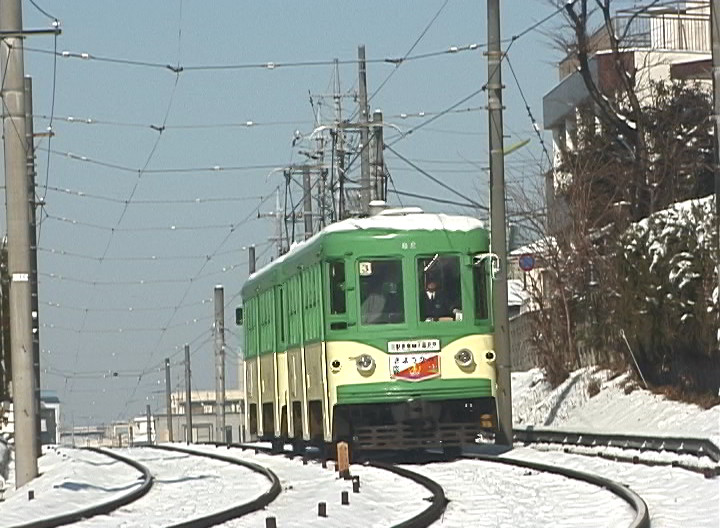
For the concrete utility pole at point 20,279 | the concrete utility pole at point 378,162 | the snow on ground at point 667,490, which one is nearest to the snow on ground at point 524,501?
the snow on ground at point 667,490

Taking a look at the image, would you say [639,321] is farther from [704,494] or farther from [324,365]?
[704,494]

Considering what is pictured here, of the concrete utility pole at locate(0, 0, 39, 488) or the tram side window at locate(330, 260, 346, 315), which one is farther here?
the tram side window at locate(330, 260, 346, 315)

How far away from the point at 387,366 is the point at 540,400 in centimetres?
1740

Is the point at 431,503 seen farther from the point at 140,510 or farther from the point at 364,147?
the point at 364,147

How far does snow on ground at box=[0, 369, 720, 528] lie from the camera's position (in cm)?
1416

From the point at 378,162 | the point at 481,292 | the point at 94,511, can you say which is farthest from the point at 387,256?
the point at 378,162

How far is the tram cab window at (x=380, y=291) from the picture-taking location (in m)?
22.4

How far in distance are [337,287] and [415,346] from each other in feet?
4.15

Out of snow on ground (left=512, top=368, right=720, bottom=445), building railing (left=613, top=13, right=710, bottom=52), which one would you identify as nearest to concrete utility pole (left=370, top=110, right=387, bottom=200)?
snow on ground (left=512, top=368, right=720, bottom=445)

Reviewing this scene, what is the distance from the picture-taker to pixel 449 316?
22516mm

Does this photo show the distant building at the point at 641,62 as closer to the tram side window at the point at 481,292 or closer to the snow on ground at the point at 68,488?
the snow on ground at the point at 68,488

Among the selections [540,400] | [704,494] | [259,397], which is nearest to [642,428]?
[259,397]

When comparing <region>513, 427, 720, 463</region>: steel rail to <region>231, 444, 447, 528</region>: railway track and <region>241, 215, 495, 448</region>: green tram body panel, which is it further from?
<region>231, 444, 447, 528</region>: railway track

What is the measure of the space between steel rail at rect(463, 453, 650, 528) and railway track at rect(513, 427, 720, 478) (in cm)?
105
